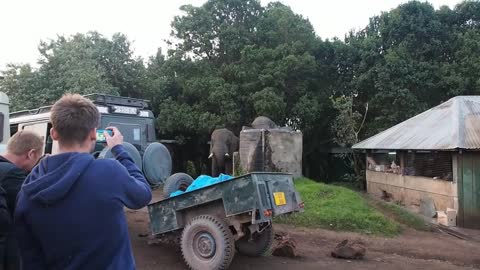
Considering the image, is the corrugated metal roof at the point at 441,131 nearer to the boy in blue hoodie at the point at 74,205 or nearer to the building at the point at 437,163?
the building at the point at 437,163

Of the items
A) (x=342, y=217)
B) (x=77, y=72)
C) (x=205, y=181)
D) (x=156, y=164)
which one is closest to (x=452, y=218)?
(x=342, y=217)

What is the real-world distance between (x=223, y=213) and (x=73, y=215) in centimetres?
477

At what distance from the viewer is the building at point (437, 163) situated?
1291 cm

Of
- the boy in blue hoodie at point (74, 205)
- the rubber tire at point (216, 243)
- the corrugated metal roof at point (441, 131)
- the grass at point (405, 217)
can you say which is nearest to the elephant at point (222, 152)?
the corrugated metal roof at point (441, 131)

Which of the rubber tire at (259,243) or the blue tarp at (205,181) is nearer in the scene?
the blue tarp at (205,181)

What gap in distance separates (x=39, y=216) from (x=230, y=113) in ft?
61.9

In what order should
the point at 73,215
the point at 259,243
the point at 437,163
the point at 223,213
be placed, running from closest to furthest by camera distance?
the point at 73,215, the point at 223,213, the point at 259,243, the point at 437,163

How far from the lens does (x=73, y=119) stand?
83.0 inches

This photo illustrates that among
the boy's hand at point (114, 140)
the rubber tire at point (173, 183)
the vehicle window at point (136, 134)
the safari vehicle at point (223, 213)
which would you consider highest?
the vehicle window at point (136, 134)

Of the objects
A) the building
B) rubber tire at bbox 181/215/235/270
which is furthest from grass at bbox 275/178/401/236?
rubber tire at bbox 181/215/235/270

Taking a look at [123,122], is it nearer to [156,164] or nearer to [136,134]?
[136,134]

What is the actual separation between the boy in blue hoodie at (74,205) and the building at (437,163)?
12.4m

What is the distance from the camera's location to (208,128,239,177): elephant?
17.4 m

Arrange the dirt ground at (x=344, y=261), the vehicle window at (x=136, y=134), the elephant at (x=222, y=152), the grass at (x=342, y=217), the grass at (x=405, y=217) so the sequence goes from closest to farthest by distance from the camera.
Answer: the dirt ground at (x=344, y=261) → the vehicle window at (x=136, y=134) → the grass at (x=342, y=217) → the grass at (x=405, y=217) → the elephant at (x=222, y=152)
